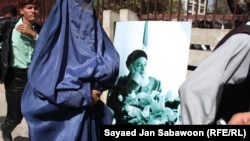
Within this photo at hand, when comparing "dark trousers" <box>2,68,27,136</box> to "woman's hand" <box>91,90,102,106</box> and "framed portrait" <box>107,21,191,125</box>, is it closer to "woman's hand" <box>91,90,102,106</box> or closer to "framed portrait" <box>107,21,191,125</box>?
"framed portrait" <box>107,21,191,125</box>

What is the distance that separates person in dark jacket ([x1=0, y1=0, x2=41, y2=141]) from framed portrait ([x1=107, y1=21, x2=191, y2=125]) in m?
0.93

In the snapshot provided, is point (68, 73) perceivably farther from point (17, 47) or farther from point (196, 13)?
point (196, 13)

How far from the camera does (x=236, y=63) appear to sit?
1425mm

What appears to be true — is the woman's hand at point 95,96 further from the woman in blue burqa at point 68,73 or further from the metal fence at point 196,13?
the metal fence at point 196,13

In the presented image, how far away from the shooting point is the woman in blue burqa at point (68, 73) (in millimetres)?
2391

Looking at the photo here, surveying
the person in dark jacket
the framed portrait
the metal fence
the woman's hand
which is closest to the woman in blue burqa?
the woman's hand

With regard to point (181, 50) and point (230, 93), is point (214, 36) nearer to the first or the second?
point (181, 50)

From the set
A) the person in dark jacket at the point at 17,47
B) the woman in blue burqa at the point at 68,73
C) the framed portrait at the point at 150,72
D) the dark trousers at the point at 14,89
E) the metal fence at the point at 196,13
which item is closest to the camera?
the woman in blue burqa at the point at 68,73

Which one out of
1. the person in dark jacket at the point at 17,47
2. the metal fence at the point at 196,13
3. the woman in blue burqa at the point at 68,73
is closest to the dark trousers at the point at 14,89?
the person in dark jacket at the point at 17,47

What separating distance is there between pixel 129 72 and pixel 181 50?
1.66ft

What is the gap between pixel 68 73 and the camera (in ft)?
7.99

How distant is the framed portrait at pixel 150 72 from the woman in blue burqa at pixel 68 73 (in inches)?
13.6

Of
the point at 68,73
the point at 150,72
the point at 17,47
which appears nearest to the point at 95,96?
the point at 68,73

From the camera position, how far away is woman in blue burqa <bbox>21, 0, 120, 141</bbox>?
7.84 feet
